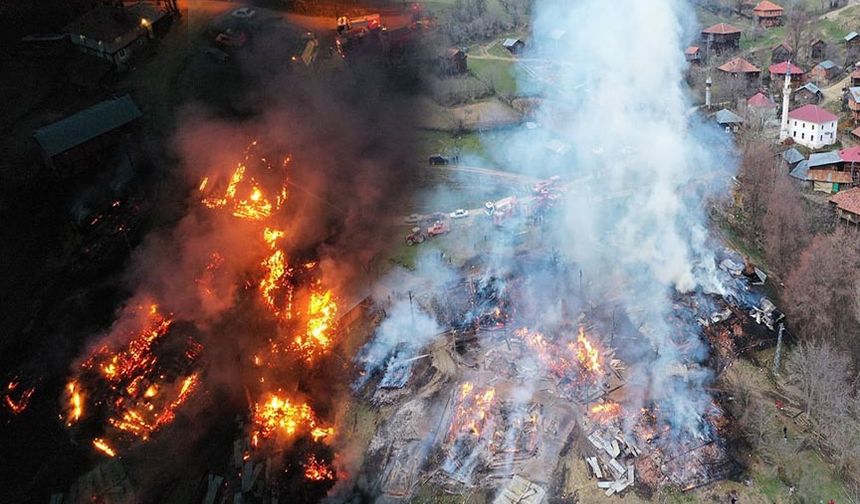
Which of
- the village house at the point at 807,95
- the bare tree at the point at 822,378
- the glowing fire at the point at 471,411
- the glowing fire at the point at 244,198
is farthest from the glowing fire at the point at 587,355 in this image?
the village house at the point at 807,95

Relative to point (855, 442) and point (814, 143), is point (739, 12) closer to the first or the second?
point (814, 143)

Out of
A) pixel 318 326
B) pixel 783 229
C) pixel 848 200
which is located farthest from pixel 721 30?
pixel 318 326

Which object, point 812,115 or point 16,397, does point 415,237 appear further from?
point 812,115

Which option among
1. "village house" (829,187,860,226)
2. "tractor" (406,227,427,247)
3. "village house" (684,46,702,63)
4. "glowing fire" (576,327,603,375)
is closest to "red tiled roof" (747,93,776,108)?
"village house" (684,46,702,63)

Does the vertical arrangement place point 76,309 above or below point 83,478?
above

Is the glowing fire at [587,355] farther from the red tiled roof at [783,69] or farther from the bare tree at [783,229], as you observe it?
the red tiled roof at [783,69]

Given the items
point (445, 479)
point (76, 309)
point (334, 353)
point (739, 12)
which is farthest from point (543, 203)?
point (739, 12)

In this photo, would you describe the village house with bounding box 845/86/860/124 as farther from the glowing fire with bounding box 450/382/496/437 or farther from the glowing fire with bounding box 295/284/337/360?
the glowing fire with bounding box 295/284/337/360
